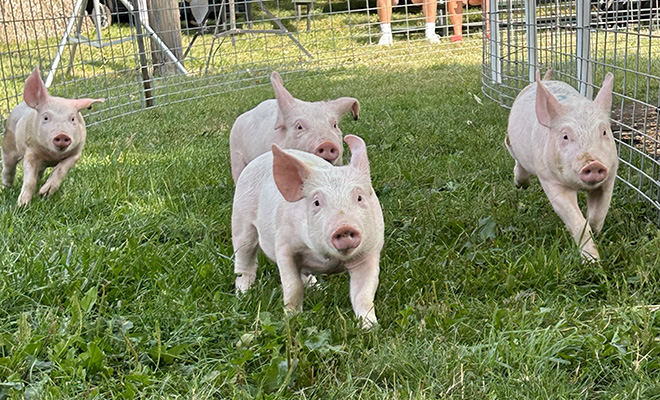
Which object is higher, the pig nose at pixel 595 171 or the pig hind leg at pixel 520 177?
the pig nose at pixel 595 171

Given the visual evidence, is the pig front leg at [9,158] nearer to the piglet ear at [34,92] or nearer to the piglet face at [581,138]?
the piglet ear at [34,92]

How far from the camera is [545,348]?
2303 millimetres

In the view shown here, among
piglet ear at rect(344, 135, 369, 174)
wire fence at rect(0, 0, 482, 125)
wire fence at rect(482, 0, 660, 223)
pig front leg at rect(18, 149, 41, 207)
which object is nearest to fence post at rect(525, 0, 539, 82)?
wire fence at rect(482, 0, 660, 223)

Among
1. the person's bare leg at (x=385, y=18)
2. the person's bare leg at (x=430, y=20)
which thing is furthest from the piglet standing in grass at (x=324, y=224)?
the person's bare leg at (x=430, y=20)

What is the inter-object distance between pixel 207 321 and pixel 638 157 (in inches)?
112

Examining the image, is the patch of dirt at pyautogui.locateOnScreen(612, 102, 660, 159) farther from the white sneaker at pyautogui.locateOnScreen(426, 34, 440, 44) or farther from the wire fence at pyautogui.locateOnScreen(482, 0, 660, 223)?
the white sneaker at pyautogui.locateOnScreen(426, 34, 440, 44)

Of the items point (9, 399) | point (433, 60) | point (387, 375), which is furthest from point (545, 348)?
point (433, 60)

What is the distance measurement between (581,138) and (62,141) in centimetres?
270

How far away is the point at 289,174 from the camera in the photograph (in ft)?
8.41

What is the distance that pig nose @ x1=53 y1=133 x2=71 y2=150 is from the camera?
14.1ft

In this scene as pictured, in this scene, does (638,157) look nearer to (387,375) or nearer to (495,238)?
(495,238)

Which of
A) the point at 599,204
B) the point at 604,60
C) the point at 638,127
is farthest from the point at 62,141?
the point at 638,127

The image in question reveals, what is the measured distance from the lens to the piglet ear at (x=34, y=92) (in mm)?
4355

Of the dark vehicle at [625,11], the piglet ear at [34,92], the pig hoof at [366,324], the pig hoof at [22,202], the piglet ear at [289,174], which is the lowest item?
the pig hoof at [366,324]
